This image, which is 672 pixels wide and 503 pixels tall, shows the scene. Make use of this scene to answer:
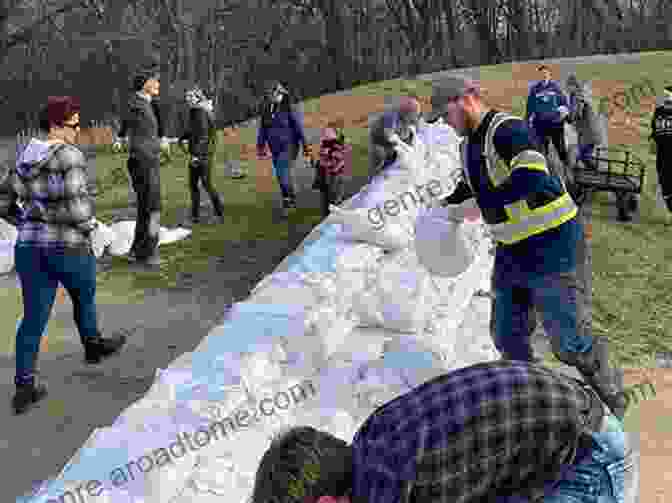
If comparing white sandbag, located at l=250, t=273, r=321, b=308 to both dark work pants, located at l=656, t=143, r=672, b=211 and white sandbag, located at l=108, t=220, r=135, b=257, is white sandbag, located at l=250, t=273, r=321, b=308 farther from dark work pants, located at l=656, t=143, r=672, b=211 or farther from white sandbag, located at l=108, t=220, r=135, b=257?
dark work pants, located at l=656, t=143, r=672, b=211

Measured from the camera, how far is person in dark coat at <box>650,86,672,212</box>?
332 inches

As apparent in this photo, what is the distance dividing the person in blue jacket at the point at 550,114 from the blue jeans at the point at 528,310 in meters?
5.33

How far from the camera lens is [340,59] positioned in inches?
1005

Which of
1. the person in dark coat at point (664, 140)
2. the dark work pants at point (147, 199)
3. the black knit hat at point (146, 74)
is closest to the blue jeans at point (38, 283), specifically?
the black knit hat at point (146, 74)

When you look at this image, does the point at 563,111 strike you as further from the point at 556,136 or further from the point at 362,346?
the point at 362,346

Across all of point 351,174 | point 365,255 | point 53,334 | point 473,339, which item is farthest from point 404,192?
point 351,174

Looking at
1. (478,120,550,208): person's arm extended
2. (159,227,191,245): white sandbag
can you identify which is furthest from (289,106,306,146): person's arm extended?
(478,120,550,208): person's arm extended

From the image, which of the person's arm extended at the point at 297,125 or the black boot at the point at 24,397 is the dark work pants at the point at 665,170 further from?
the black boot at the point at 24,397

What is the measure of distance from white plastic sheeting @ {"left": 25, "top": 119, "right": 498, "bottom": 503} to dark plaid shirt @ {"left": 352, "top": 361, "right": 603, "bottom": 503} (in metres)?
0.94

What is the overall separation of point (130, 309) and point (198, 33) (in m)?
20.4

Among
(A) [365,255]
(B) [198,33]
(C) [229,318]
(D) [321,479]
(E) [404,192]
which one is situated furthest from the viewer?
(B) [198,33]

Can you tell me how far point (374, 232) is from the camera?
4.81m

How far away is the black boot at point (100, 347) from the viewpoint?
4750mm

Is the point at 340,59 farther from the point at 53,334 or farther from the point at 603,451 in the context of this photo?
the point at 603,451
